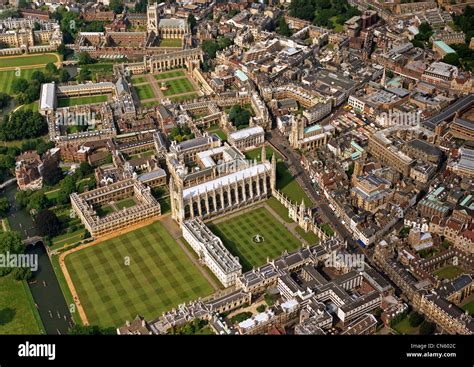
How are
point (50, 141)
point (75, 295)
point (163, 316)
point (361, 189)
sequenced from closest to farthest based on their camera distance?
1. point (163, 316)
2. point (75, 295)
3. point (361, 189)
4. point (50, 141)

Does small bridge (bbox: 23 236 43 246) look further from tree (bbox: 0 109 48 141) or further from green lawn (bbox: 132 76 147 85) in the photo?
green lawn (bbox: 132 76 147 85)

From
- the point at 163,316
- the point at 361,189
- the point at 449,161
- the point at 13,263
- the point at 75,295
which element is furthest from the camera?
the point at 449,161

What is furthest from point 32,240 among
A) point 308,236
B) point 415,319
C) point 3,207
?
point 415,319

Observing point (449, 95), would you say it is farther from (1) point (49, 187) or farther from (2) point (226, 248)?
(1) point (49, 187)

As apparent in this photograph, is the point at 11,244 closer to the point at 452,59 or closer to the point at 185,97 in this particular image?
the point at 185,97

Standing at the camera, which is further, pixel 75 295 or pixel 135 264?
pixel 135 264

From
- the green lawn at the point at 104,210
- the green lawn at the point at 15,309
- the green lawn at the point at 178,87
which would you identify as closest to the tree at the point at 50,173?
the green lawn at the point at 104,210

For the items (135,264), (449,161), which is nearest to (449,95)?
(449,161)
